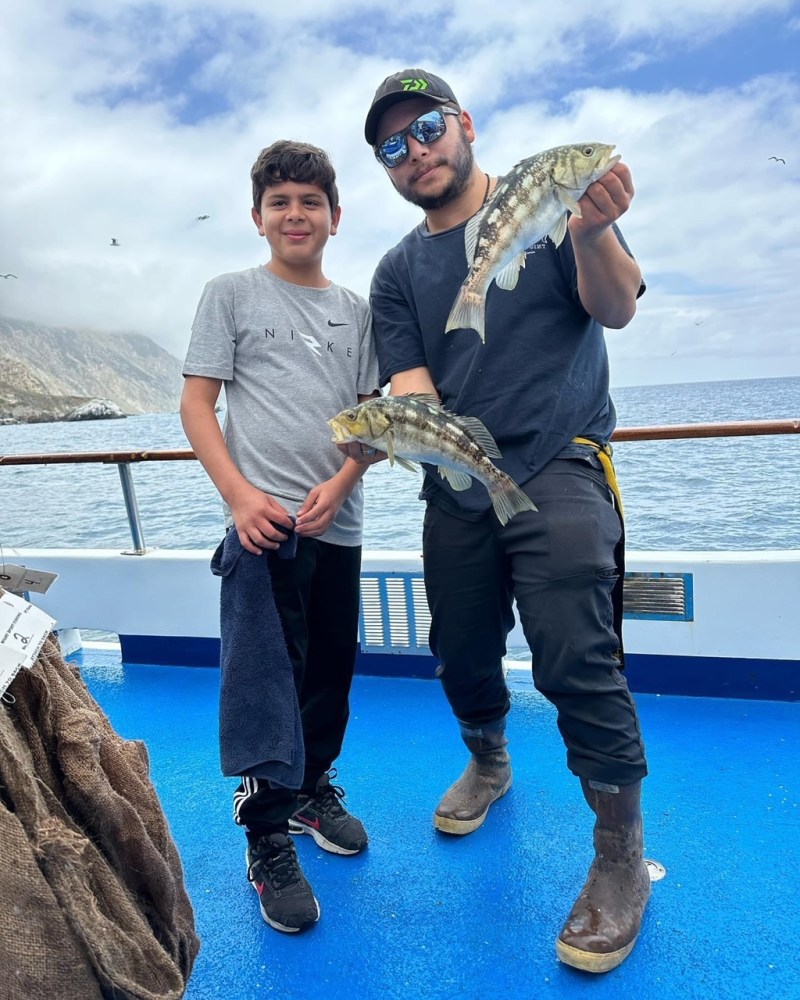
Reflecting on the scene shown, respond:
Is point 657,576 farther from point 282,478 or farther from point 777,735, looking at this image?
point 282,478

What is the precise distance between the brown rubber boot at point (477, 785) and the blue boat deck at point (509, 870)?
0.05 metres

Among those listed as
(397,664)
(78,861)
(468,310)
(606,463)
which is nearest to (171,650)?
(397,664)

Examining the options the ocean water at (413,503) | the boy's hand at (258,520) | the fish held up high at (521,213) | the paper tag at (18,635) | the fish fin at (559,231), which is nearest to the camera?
the paper tag at (18,635)

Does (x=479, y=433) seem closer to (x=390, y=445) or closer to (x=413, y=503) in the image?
(x=390, y=445)

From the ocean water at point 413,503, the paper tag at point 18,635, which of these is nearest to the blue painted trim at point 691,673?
the paper tag at point 18,635

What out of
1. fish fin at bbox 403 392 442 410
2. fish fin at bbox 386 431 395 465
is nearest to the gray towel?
fish fin at bbox 386 431 395 465

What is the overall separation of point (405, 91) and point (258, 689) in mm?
1804

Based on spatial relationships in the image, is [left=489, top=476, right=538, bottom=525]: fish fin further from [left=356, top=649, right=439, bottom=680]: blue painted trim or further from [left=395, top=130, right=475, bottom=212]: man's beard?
[left=356, top=649, right=439, bottom=680]: blue painted trim

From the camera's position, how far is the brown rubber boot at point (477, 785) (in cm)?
254

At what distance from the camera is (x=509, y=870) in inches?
91.7

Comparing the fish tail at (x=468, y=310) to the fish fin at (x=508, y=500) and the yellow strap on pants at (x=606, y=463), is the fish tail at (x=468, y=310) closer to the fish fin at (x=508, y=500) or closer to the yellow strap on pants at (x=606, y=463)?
the fish fin at (x=508, y=500)

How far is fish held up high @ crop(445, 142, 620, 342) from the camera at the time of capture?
1.67m

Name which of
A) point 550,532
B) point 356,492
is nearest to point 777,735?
point 550,532

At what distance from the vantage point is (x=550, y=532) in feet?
6.76
